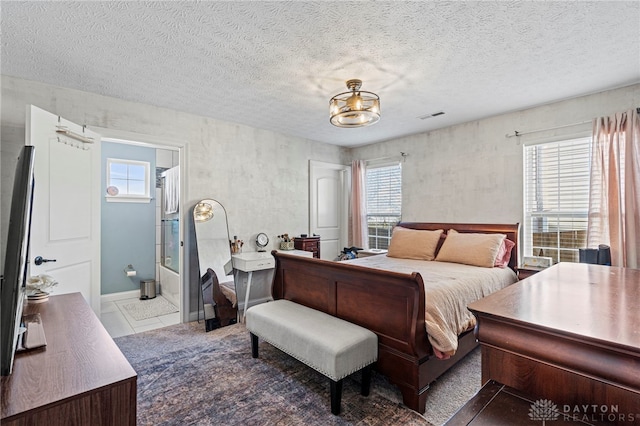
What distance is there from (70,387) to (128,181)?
4.65m

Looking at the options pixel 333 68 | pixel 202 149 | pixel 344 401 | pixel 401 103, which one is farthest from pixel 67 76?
pixel 344 401

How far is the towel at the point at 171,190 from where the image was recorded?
4352 mm

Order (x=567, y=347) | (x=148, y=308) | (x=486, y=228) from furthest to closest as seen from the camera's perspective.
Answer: (x=148, y=308), (x=486, y=228), (x=567, y=347)

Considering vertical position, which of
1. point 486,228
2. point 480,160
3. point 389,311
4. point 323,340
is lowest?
point 323,340

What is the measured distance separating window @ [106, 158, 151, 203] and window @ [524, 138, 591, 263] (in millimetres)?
5533

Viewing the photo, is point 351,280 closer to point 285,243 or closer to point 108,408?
point 108,408

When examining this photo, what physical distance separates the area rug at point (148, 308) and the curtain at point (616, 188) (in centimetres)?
513

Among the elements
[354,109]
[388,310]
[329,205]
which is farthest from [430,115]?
[388,310]

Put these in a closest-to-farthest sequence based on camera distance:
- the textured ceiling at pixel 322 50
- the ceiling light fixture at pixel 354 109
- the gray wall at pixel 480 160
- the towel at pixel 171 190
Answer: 1. the textured ceiling at pixel 322 50
2. the ceiling light fixture at pixel 354 109
3. the gray wall at pixel 480 160
4. the towel at pixel 171 190

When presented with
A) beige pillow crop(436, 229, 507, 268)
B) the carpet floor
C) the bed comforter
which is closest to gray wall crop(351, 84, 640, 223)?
beige pillow crop(436, 229, 507, 268)

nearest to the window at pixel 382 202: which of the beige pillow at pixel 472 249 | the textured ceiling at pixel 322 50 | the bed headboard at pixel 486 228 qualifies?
the bed headboard at pixel 486 228

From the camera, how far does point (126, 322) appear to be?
3.80 meters

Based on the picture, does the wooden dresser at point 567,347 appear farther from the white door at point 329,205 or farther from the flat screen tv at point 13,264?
the white door at point 329,205

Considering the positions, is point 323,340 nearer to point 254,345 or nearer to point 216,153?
point 254,345
